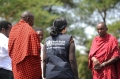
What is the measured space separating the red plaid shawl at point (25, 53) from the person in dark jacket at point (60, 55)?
0.99 ft

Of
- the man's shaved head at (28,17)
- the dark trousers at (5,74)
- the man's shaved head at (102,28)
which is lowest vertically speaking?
the dark trousers at (5,74)

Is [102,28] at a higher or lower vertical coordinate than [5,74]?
higher

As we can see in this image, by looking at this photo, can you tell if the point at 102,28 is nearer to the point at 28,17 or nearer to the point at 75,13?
the point at 28,17

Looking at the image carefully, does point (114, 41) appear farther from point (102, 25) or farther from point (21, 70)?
point (21, 70)

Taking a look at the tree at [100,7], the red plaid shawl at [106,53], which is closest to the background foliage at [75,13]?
the tree at [100,7]

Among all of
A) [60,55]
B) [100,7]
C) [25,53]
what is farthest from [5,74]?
[100,7]

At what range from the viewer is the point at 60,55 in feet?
21.6

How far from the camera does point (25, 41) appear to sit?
7027 millimetres

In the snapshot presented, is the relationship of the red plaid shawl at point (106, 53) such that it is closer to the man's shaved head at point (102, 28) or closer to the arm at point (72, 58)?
the man's shaved head at point (102, 28)

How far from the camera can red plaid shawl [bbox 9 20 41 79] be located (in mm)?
6953

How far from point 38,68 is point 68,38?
0.85 m

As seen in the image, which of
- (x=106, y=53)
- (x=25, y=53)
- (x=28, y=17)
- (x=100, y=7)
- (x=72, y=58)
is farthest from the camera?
(x=100, y=7)

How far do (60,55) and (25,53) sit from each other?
0.70 metres

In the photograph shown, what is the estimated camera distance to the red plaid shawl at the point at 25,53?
22.8 feet
